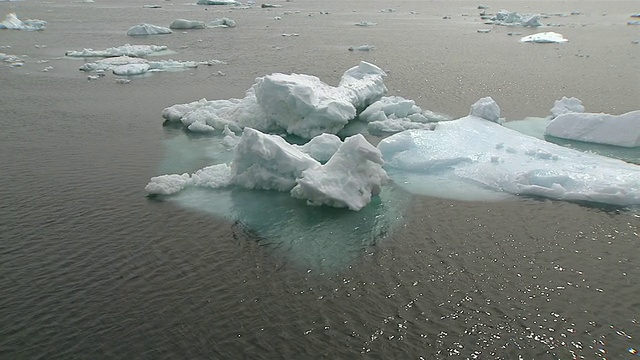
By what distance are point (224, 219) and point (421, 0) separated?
110m

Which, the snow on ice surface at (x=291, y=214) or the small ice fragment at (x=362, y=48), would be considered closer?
the snow on ice surface at (x=291, y=214)

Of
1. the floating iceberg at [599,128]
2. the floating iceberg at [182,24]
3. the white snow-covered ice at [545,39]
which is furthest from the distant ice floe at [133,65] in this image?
the white snow-covered ice at [545,39]

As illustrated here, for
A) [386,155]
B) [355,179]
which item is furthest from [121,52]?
[355,179]

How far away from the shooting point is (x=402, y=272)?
13586 millimetres

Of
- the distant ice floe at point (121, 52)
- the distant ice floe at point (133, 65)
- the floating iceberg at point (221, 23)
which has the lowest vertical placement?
the floating iceberg at point (221, 23)

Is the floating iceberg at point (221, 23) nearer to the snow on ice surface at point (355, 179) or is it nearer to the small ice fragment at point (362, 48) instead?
the small ice fragment at point (362, 48)

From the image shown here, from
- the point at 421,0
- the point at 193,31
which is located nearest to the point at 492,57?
the point at 193,31

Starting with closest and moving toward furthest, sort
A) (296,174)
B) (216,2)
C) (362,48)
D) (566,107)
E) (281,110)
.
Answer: (296,174)
(281,110)
(566,107)
(362,48)
(216,2)

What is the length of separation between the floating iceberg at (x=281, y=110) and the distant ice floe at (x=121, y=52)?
18.9 metres

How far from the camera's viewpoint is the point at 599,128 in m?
23.4

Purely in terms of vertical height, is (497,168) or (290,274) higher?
(497,168)

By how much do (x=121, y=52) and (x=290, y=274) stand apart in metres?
36.6

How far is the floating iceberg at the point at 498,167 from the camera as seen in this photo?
17.9m

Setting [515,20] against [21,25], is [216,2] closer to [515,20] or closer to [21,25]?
[21,25]
